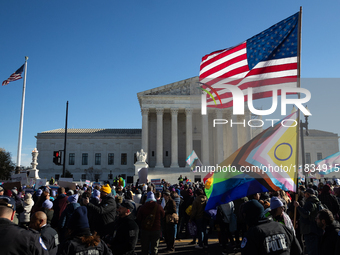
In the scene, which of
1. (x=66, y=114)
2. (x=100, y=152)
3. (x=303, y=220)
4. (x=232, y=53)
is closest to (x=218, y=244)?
(x=303, y=220)

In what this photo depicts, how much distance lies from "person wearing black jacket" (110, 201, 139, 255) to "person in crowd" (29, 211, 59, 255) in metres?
1.13

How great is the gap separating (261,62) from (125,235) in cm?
559

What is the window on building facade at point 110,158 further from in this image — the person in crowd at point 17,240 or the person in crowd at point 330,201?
the person in crowd at point 17,240

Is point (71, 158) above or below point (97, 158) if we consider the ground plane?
below

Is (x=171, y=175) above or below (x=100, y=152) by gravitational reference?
below

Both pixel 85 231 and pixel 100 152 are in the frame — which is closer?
pixel 85 231

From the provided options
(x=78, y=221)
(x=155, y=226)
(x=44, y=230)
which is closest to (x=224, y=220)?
(x=155, y=226)

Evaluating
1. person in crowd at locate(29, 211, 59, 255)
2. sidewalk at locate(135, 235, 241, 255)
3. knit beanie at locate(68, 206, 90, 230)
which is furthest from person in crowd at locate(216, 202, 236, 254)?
person in crowd at locate(29, 211, 59, 255)

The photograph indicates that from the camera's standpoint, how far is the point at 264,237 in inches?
Answer: 138

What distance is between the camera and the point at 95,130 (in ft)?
192

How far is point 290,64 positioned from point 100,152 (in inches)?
2041

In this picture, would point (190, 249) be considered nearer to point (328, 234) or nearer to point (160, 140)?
point (328, 234)

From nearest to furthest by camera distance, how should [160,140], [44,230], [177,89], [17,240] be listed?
[17,240] < [44,230] < [160,140] < [177,89]

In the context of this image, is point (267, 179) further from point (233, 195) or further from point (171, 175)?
point (171, 175)
